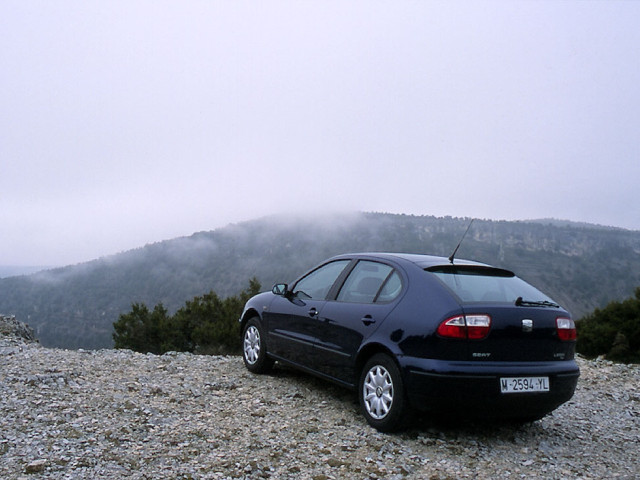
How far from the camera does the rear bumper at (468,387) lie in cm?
424

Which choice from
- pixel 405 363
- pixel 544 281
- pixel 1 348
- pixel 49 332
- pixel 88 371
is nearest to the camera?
pixel 405 363

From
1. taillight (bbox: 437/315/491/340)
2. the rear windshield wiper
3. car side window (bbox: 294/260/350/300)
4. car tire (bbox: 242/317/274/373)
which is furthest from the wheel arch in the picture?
car tire (bbox: 242/317/274/373)

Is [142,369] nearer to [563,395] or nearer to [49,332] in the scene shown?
[563,395]

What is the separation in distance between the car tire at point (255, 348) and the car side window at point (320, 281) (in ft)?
2.95

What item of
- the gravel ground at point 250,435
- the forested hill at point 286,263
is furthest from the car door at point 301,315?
the forested hill at point 286,263

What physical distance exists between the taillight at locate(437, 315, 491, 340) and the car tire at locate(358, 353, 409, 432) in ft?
1.84

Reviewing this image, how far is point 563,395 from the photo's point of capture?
4.61m

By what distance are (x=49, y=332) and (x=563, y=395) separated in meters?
78.7

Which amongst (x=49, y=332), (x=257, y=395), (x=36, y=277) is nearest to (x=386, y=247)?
(x=49, y=332)

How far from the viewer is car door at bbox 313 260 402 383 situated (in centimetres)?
495

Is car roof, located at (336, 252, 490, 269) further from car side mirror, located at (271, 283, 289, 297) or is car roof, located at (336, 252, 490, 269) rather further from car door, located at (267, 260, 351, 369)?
car side mirror, located at (271, 283, 289, 297)

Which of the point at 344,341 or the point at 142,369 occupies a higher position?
the point at 344,341

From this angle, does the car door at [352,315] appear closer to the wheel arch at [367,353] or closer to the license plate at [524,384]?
the wheel arch at [367,353]

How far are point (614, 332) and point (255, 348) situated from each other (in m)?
16.7
